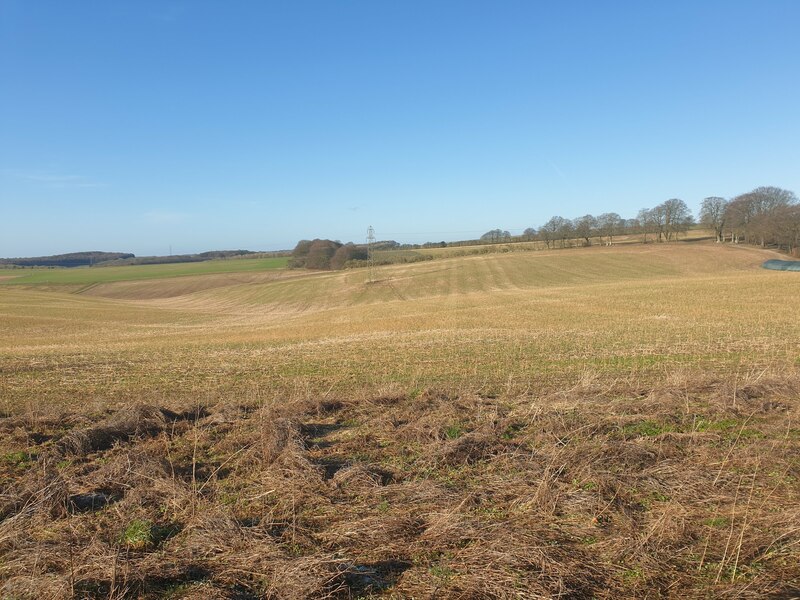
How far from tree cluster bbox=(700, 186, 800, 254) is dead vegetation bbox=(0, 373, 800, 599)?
7908cm

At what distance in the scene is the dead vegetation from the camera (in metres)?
3.96

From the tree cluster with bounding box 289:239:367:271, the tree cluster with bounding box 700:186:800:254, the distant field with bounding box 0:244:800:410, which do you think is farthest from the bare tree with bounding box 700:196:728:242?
the tree cluster with bounding box 289:239:367:271

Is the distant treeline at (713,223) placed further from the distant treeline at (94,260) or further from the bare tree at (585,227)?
the distant treeline at (94,260)

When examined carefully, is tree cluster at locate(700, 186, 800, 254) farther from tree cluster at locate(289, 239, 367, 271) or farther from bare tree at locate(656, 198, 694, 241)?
tree cluster at locate(289, 239, 367, 271)

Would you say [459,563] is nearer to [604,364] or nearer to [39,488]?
[39,488]

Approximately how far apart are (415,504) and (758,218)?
9199 centimetres

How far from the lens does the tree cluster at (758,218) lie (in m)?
69.7

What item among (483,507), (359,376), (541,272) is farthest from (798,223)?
(483,507)

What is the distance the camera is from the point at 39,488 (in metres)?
5.68

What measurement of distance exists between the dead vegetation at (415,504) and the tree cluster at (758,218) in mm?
79077

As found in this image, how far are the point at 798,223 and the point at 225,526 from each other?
86.5 metres

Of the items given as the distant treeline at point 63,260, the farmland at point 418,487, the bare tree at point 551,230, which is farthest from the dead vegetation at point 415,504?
the distant treeline at point 63,260

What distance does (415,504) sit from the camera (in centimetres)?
523

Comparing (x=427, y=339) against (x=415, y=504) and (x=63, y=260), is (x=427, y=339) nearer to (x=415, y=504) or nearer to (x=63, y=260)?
(x=415, y=504)
